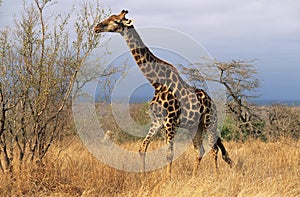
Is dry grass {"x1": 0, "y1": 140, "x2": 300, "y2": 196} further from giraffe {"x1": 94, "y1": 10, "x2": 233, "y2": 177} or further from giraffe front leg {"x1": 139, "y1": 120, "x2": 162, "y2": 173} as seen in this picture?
giraffe {"x1": 94, "y1": 10, "x2": 233, "y2": 177}

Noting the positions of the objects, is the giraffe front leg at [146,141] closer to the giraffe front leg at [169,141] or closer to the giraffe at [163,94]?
the giraffe at [163,94]

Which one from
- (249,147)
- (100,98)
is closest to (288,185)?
(100,98)

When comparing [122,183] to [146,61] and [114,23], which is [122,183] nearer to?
[146,61]

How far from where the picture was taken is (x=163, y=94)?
7.61 meters

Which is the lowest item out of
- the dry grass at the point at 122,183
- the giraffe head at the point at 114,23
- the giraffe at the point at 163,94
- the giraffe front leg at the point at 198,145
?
the dry grass at the point at 122,183

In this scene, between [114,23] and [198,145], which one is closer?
[114,23]

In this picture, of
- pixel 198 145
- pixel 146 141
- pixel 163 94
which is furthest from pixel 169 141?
pixel 198 145

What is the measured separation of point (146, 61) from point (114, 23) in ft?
2.73

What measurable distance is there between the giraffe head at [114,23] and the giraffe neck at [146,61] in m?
0.32

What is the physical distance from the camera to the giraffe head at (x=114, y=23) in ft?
23.9

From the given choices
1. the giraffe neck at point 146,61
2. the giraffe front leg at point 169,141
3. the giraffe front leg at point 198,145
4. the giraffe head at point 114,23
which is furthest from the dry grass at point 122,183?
the giraffe head at point 114,23

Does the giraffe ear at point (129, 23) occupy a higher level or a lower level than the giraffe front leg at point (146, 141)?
higher

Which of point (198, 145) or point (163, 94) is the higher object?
point (163, 94)

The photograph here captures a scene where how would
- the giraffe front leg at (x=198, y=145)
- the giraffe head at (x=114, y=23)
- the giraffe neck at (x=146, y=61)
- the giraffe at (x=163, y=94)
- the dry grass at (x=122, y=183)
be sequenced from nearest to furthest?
1. the dry grass at (x=122, y=183)
2. the giraffe head at (x=114, y=23)
3. the giraffe at (x=163, y=94)
4. the giraffe neck at (x=146, y=61)
5. the giraffe front leg at (x=198, y=145)
